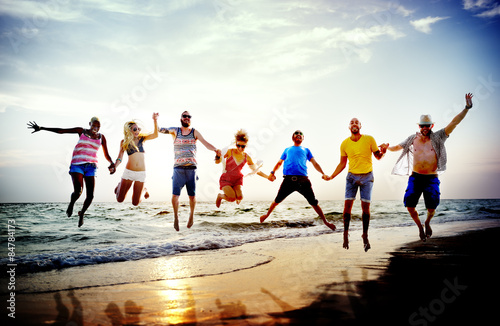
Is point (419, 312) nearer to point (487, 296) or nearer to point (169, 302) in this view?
point (487, 296)

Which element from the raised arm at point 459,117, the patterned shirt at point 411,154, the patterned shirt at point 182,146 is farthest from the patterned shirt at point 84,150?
the raised arm at point 459,117

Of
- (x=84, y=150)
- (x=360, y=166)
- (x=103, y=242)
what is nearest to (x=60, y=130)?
(x=84, y=150)

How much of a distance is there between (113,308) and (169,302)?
68cm

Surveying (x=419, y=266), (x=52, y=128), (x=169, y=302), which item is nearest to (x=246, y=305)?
(x=169, y=302)

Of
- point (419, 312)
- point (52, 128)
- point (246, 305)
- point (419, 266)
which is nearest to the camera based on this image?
point (419, 312)

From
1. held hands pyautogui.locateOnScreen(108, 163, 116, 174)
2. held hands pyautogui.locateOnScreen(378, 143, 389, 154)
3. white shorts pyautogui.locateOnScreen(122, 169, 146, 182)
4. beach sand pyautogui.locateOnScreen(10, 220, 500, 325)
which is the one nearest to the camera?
beach sand pyautogui.locateOnScreen(10, 220, 500, 325)

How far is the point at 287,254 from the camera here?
8211 millimetres

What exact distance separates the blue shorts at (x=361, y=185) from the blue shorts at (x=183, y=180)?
3.94 metres

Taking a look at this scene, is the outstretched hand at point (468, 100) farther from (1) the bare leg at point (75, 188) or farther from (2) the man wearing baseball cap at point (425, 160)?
(1) the bare leg at point (75, 188)

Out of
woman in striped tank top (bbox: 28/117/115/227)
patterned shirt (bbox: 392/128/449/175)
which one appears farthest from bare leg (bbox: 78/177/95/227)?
patterned shirt (bbox: 392/128/449/175)

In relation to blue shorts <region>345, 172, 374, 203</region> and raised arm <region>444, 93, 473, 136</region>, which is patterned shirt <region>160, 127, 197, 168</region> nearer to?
blue shorts <region>345, 172, 374, 203</region>

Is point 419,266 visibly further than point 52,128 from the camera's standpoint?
No

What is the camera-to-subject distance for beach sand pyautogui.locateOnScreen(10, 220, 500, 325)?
12.6 feet

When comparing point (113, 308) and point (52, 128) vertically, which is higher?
point (52, 128)
